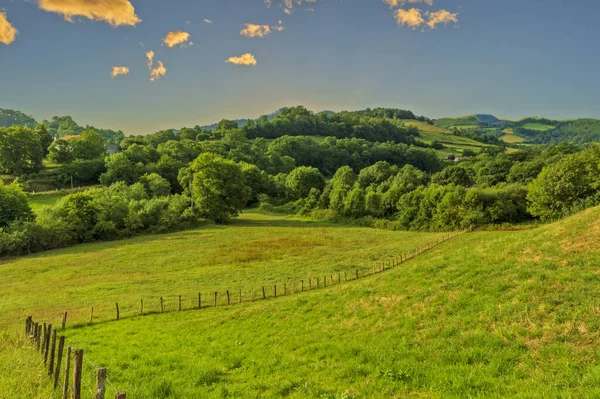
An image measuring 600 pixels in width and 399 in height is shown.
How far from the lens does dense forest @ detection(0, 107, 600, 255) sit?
55500mm

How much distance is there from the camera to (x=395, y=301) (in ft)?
52.4

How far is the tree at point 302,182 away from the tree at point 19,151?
75.8m

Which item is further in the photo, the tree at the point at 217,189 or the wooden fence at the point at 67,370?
the tree at the point at 217,189

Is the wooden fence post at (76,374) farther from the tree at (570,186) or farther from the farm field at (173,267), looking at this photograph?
the tree at (570,186)

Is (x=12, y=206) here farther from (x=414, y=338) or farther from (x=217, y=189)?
(x=414, y=338)

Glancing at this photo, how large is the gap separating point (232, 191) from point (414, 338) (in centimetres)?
6643

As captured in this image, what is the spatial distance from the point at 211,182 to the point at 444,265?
61.8m

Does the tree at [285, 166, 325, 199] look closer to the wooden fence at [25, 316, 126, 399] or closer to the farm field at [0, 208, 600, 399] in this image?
the farm field at [0, 208, 600, 399]

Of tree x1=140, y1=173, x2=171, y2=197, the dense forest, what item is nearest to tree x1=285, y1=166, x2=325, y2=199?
the dense forest

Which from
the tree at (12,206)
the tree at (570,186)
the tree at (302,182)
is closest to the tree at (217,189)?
the tree at (302,182)

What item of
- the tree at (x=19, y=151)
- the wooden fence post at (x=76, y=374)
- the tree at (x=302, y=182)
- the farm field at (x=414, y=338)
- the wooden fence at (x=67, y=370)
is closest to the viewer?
the wooden fence at (x=67, y=370)

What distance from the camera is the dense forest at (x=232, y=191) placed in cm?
5550

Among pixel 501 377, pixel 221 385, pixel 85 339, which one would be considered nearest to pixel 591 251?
pixel 501 377

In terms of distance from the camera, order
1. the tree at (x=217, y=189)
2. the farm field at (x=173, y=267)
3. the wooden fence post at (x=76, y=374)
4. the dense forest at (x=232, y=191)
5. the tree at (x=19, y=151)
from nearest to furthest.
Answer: the wooden fence post at (x=76, y=374), the farm field at (x=173, y=267), the dense forest at (x=232, y=191), the tree at (x=217, y=189), the tree at (x=19, y=151)
